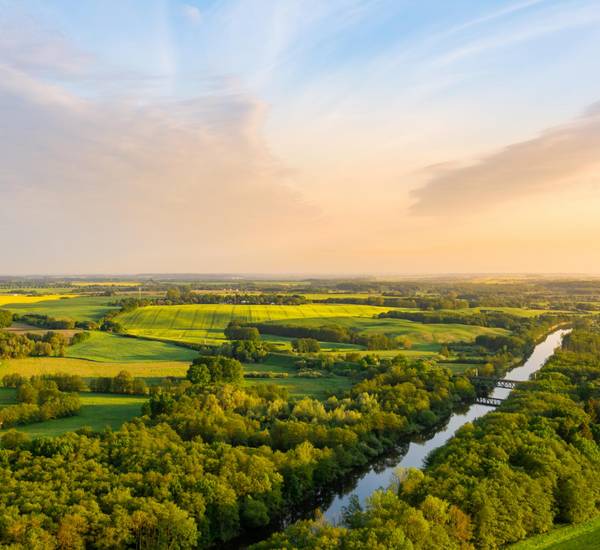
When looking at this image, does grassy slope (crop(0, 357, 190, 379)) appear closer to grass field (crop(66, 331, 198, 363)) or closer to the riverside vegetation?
grass field (crop(66, 331, 198, 363))

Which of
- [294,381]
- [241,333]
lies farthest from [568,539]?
[241,333]

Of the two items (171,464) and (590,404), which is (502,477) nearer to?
(171,464)

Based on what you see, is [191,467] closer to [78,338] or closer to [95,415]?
[95,415]

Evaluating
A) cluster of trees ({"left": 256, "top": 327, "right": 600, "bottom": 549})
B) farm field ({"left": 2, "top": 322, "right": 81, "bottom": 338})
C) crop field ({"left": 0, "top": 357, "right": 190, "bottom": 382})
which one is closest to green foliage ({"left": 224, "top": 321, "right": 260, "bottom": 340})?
crop field ({"left": 0, "top": 357, "right": 190, "bottom": 382})

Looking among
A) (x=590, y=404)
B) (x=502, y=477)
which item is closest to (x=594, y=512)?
(x=502, y=477)

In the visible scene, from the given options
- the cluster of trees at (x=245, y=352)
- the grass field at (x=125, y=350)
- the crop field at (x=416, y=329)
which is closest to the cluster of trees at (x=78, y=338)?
the grass field at (x=125, y=350)
